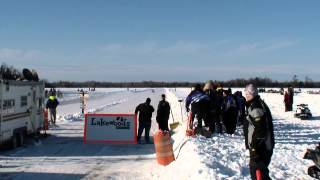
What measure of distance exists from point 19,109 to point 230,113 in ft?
23.6

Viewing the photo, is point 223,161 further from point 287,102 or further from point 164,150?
point 287,102

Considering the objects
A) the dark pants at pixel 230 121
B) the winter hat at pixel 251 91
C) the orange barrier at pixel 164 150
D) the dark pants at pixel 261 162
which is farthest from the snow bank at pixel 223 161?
the winter hat at pixel 251 91

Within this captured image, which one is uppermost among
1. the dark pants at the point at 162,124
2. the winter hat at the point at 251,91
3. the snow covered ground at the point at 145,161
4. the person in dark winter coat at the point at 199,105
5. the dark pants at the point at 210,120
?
the winter hat at the point at 251,91

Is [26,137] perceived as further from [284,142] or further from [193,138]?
[284,142]

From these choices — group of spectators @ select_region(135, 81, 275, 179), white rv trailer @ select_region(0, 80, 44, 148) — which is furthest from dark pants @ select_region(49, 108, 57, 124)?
group of spectators @ select_region(135, 81, 275, 179)

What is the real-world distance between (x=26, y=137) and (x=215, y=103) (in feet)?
22.5

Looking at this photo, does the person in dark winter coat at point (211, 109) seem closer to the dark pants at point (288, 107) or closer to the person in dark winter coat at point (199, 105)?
the person in dark winter coat at point (199, 105)

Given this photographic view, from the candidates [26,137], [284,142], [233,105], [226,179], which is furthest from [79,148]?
[226,179]

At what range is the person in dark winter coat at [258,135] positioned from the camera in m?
7.63

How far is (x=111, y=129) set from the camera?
19016mm

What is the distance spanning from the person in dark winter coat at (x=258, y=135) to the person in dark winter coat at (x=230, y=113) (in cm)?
1020

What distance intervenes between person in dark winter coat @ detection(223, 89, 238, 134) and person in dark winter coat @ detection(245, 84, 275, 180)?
33.4ft

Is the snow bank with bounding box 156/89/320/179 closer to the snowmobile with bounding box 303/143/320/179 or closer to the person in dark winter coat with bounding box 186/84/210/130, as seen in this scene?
the snowmobile with bounding box 303/143/320/179

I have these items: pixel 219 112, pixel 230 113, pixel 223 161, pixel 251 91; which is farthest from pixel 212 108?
pixel 251 91
